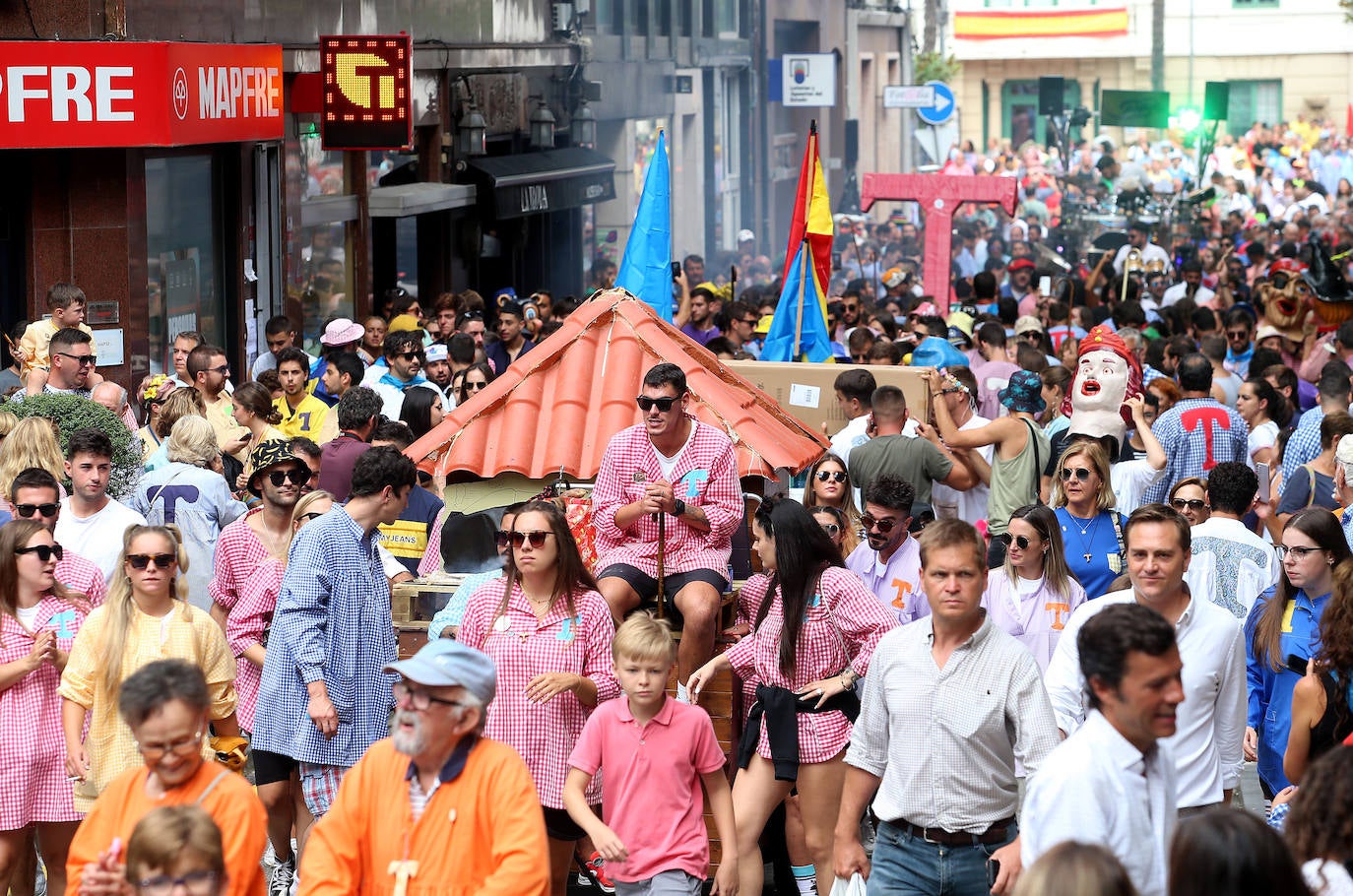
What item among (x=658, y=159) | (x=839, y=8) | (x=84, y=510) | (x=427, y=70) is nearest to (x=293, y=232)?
(x=427, y=70)

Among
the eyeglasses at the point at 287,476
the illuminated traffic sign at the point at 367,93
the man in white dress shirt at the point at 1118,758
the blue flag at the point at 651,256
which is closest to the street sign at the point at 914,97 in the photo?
the illuminated traffic sign at the point at 367,93

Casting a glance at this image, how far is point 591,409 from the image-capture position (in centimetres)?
828

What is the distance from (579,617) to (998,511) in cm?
379

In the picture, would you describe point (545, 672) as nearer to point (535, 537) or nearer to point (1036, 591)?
point (535, 537)

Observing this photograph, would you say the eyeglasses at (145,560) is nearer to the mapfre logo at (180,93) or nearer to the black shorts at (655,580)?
the black shorts at (655,580)

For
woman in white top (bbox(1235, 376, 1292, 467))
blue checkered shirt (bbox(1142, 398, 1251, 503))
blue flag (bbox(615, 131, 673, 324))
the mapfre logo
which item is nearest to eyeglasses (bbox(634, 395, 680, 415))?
blue checkered shirt (bbox(1142, 398, 1251, 503))

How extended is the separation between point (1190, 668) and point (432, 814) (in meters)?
2.37

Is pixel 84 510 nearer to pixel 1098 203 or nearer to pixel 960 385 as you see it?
pixel 960 385

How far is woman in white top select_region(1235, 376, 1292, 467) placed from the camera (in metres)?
11.0

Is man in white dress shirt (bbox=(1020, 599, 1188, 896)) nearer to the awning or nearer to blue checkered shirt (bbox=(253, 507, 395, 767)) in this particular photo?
blue checkered shirt (bbox=(253, 507, 395, 767))

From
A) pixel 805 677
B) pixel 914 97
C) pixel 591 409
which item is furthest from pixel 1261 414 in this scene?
pixel 914 97

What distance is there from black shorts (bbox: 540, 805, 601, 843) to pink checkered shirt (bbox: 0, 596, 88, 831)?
5.36 ft

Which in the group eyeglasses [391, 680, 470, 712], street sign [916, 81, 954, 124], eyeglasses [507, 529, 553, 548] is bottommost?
eyeglasses [391, 680, 470, 712]

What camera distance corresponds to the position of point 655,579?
7.27 metres
